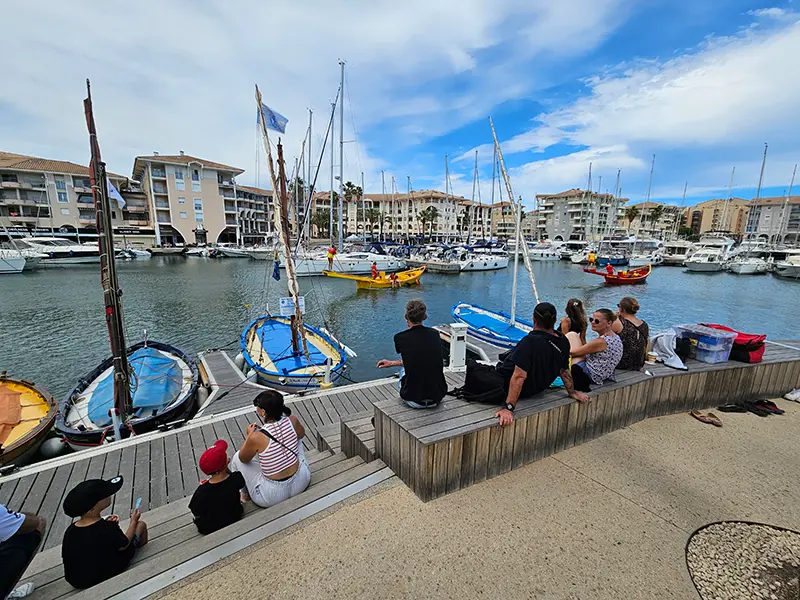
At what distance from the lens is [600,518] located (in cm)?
281

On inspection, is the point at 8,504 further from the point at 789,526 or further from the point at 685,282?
the point at 685,282

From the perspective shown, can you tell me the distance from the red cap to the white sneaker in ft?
3.76

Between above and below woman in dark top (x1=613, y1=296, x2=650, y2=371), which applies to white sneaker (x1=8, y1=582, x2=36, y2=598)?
below

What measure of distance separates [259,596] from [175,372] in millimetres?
8352

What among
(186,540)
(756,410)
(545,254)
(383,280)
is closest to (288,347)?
(186,540)

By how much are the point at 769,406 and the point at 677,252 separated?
276ft

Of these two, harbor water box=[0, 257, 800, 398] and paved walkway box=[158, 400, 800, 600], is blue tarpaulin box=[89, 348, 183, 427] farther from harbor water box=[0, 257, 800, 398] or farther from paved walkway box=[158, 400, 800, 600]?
paved walkway box=[158, 400, 800, 600]

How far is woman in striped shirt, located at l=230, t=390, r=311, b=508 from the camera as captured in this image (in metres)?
2.92

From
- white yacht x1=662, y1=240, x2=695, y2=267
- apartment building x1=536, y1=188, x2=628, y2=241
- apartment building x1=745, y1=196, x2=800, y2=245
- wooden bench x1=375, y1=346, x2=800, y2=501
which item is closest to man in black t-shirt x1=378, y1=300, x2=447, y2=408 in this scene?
wooden bench x1=375, y1=346, x2=800, y2=501

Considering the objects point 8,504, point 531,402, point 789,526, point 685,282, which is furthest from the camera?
point 685,282

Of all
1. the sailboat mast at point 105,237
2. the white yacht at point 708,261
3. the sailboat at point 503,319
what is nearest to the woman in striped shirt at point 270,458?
the sailboat mast at point 105,237

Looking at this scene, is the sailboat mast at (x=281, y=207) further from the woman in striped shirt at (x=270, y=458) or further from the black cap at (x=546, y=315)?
the black cap at (x=546, y=315)

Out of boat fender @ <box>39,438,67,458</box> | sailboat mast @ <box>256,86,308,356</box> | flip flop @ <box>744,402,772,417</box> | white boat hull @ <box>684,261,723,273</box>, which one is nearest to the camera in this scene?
flip flop @ <box>744,402,772,417</box>

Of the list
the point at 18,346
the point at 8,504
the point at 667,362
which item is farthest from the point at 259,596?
the point at 18,346
